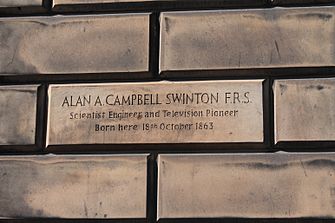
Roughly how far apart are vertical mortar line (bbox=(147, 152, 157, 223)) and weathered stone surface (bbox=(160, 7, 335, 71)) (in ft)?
2.33

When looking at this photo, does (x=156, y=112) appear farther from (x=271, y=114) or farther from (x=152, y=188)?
(x=271, y=114)

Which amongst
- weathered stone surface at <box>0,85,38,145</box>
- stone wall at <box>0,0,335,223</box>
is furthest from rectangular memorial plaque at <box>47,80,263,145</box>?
weathered stone surface at <box>0,85,38,145</box>

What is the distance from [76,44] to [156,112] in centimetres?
85

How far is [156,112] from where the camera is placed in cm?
671

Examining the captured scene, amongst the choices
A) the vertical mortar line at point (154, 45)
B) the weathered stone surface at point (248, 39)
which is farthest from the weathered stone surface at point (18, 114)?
the weathered stone surface at point (248, 39)

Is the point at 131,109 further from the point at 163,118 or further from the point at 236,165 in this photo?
the point at 236,165

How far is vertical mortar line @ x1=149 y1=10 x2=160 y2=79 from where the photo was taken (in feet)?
22.3

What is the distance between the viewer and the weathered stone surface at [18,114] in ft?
22.3

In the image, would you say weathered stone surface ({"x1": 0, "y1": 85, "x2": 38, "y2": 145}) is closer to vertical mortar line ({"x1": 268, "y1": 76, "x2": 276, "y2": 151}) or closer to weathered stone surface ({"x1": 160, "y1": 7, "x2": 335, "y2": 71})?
weathered stone surface ({"x1": 160, "y1": 7, "x2": 335, "y2": 71})

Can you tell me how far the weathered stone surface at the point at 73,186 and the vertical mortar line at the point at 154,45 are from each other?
676mm

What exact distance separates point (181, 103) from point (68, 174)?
3.27 feet

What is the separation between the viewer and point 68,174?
22.0 feet

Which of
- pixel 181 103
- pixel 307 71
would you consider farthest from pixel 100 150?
pixel 307 71

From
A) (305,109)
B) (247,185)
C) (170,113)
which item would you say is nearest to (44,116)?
(170,113)
